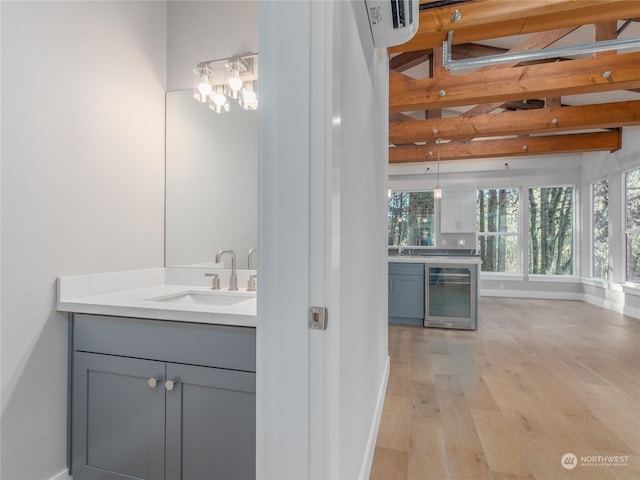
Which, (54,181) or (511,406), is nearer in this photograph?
(54,181)

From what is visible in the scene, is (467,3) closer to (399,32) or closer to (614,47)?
(614,47)

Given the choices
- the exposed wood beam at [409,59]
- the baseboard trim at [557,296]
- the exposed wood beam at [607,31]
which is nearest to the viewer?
the exposed wood beam at [607,31]

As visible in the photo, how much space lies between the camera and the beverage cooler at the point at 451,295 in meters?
4.19

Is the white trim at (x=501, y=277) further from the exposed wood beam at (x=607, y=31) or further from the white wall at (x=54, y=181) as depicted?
the white wall at (x=54, y=181)

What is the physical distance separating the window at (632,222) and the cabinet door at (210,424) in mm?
6068

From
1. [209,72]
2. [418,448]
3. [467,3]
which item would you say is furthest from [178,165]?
[467,3]

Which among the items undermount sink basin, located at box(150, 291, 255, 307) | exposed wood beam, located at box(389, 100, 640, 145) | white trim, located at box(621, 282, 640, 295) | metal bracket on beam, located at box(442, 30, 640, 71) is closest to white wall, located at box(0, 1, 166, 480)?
undermount sink basin, located at box(150, 291, 255, 307)

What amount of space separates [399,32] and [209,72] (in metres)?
1.11

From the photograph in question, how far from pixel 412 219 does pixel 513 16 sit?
4.98m

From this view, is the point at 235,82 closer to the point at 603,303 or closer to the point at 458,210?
the point at 458,210

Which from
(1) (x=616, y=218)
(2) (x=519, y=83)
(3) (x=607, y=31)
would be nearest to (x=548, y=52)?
(2) (x=519, y=83)

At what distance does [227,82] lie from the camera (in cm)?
197

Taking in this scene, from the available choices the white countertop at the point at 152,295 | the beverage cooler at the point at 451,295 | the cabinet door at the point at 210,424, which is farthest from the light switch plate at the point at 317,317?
the beverage cooler at the point at 451,295

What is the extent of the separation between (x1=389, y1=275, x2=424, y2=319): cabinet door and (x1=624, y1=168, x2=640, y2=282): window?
131 inches
